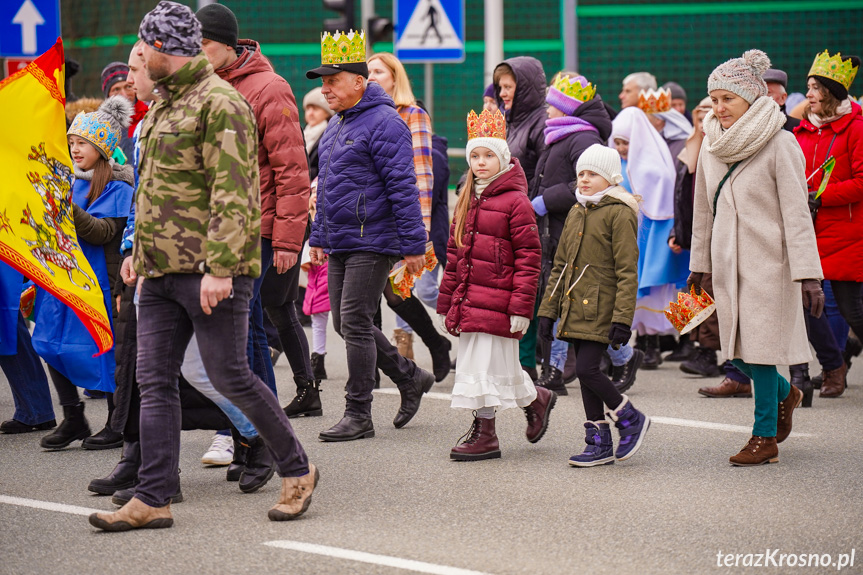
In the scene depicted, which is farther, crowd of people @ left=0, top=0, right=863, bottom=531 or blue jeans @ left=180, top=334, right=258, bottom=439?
blue jeans @ left=180, top=334, right=258, bottom=439

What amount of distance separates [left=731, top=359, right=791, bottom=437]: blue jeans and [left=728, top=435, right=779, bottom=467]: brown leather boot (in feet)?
0.11

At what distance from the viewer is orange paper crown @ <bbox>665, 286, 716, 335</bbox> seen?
663 centimetres

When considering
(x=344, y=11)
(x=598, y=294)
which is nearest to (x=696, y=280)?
(x=598, y=294)

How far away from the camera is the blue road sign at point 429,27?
43.8 ft

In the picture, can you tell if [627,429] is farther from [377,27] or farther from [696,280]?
[377,27]

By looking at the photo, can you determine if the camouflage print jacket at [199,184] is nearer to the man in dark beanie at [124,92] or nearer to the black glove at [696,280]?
the black glove at [696,280]

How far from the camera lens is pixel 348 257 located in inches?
274

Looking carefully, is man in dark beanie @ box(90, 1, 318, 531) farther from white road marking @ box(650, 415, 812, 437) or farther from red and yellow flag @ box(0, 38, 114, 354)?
white road marking @ box(650, 415, 812, 437)

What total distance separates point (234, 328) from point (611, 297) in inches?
84.3

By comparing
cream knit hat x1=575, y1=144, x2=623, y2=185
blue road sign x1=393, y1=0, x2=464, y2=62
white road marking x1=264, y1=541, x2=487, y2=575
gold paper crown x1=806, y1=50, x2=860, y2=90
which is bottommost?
white road marking x1=264, y1=541, x2=487, y2=575

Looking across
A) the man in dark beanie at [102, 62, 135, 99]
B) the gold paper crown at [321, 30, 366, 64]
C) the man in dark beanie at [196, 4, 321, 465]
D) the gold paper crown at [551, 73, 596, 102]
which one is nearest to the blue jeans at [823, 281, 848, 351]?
the gold paper crown at [551, 73, 596, 102]

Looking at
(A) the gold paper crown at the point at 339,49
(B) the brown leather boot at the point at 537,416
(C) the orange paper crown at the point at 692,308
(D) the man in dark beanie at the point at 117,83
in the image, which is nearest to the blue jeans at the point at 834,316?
(C) the orange paper crown at the point at 692,308

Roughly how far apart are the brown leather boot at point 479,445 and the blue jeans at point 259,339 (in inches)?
39.4

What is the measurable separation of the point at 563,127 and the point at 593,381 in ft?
8.69
